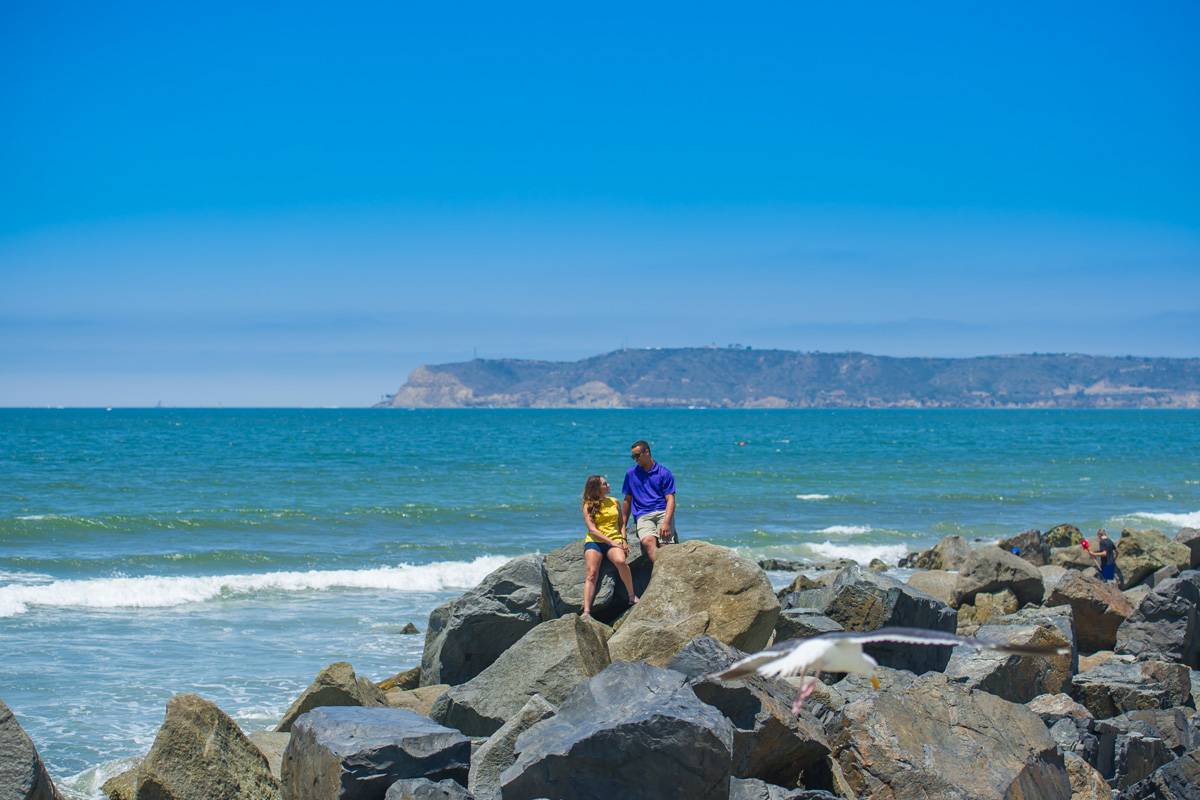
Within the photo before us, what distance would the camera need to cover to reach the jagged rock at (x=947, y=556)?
19.4 meters

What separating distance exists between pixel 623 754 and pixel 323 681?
427cm

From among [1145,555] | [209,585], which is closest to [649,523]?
[209,585]

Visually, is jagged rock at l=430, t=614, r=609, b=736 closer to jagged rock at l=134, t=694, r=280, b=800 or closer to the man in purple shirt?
jagged rock at l=134, t=694, r=280, b=800

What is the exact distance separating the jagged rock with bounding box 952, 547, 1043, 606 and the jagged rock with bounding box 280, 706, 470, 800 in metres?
9.58

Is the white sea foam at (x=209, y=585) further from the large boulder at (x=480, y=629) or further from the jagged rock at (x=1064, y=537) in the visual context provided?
the jagged rock at (x=1064, y=537)

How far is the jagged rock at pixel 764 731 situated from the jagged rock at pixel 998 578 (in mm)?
7825

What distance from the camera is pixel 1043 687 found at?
881 centimetres

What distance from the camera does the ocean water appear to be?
1166 centimetres

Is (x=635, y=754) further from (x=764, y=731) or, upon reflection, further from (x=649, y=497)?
(x=649, y=497)

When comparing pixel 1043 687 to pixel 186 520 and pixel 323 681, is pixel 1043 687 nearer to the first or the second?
pixel 323 681

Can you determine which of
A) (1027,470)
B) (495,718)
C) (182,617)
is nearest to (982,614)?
(495,718)

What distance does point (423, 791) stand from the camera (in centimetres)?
601

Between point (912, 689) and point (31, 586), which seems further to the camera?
point (31, 586)

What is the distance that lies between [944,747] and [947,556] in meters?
14.0
